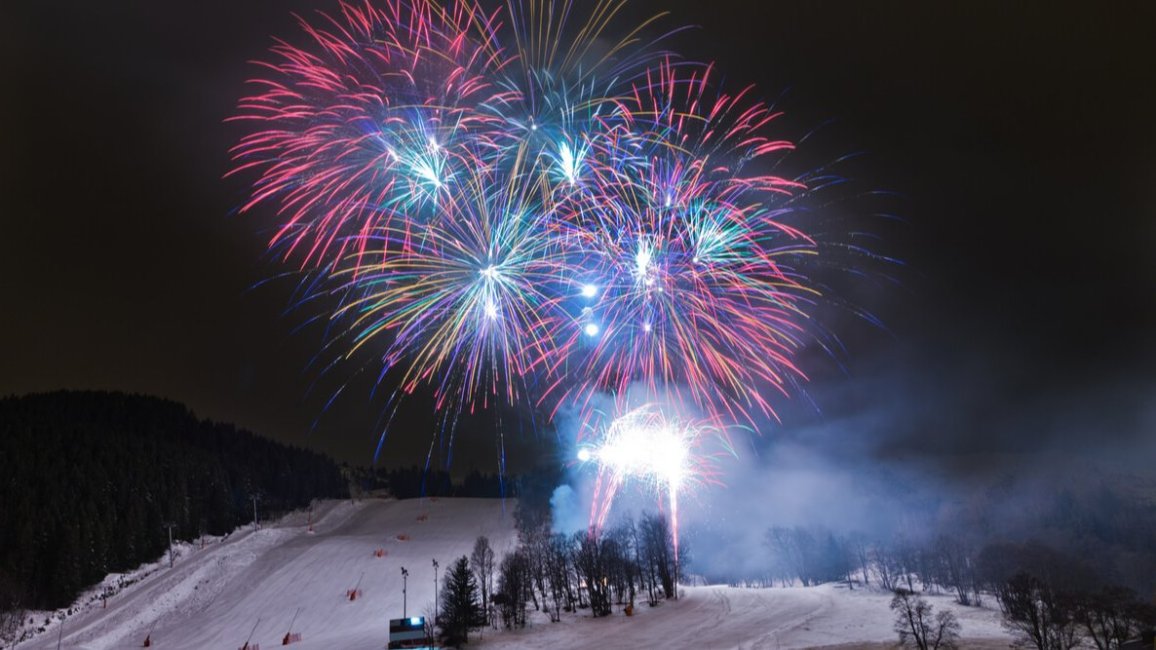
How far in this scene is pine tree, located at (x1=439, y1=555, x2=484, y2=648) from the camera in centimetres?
6056

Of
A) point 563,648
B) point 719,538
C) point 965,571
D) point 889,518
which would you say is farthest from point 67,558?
point 889,518

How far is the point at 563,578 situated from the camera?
3103 inches

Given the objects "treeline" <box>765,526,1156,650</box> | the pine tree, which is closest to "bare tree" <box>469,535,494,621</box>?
the pine tree

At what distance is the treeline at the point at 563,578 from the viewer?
63.3m

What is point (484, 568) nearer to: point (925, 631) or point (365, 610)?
point (365, 610)

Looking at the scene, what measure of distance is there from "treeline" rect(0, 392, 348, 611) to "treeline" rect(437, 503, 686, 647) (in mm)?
49972

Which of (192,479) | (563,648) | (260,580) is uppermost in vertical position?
(192,479)

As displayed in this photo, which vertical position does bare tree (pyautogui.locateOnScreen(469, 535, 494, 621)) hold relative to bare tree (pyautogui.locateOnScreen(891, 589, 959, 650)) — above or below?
above

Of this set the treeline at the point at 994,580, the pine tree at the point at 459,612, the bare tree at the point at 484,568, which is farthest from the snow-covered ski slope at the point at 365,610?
the bare tree at the point at 484,568

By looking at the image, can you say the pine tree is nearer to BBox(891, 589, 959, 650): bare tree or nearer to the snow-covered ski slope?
the snow-covered ski slope

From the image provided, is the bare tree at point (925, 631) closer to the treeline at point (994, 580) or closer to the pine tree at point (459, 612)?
the treeline at point (994, 580)

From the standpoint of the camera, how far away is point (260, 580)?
289 feet

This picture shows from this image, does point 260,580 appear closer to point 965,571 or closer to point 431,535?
point 431,535

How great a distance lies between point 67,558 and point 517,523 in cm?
5962
